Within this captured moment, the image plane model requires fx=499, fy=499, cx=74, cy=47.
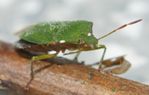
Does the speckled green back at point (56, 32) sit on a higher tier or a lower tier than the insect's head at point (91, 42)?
higher

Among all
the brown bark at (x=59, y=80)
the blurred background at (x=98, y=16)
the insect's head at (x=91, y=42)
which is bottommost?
the blurred background at (x=98, y=16)

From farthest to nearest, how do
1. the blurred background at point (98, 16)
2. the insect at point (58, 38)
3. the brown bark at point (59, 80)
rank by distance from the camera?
the blurred background at point (98, 16) < the insect at point (58, 38) < the brown bark at point (59, 80)

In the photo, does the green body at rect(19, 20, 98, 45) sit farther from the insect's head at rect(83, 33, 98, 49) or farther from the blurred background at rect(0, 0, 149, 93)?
the blurred background at rect(0, 0, 149, 93)

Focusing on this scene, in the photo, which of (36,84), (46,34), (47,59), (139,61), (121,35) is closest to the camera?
(36,84)

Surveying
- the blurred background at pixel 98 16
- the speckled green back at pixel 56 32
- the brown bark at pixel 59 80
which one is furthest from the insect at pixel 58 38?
the blurred background at pixel 98 16

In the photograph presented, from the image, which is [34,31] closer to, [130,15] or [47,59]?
[47,59]

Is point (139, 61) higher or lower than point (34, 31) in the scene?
lower

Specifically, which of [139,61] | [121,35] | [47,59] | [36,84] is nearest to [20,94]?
[36,84]

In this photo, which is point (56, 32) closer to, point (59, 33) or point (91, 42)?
point (59, 33)

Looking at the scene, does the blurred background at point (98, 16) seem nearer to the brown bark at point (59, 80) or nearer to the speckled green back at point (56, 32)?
the speckled green back at point (56, 32)
